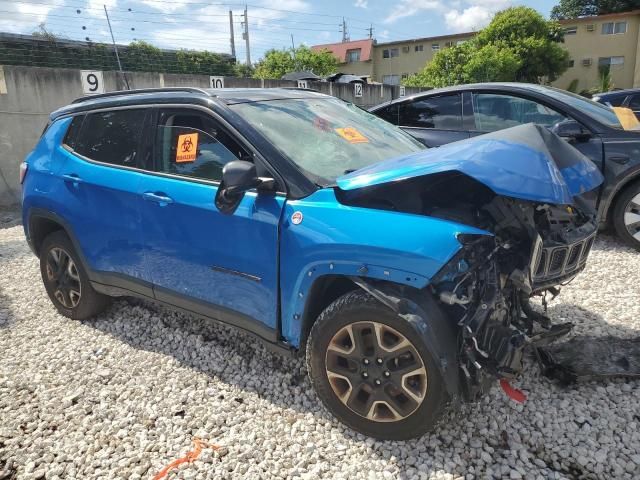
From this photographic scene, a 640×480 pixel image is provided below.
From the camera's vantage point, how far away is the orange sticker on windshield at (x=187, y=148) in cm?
298

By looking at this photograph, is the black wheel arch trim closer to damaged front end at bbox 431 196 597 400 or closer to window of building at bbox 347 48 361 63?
damaged front end at bbox 431 196 597 400

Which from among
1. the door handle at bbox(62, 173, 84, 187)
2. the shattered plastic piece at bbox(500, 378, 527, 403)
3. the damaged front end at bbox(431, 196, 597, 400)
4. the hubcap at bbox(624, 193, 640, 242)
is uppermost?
the door handle at bbox(62, 173, 84, 187)

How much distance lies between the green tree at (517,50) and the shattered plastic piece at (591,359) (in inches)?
1230

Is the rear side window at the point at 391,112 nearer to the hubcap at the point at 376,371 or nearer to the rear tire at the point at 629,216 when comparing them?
the rear tire at the point at 629,216

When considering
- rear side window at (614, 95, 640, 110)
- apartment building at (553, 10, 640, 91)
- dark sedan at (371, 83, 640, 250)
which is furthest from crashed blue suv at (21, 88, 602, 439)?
apartment building at (553, 10, 640, 91)

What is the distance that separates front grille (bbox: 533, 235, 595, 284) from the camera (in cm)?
232

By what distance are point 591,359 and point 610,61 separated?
1831 inches

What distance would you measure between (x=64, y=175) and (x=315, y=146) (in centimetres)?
202

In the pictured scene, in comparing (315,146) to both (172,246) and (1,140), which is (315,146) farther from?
(1,140)

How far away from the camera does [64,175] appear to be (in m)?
3.60

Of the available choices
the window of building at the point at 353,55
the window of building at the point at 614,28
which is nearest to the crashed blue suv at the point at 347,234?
the window of building at the point at 614,28

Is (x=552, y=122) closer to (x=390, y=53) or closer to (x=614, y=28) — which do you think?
(x=614, y=28)

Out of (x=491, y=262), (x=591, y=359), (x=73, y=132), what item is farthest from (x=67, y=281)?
(x=591, y=359)

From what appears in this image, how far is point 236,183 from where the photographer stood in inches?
95.5
